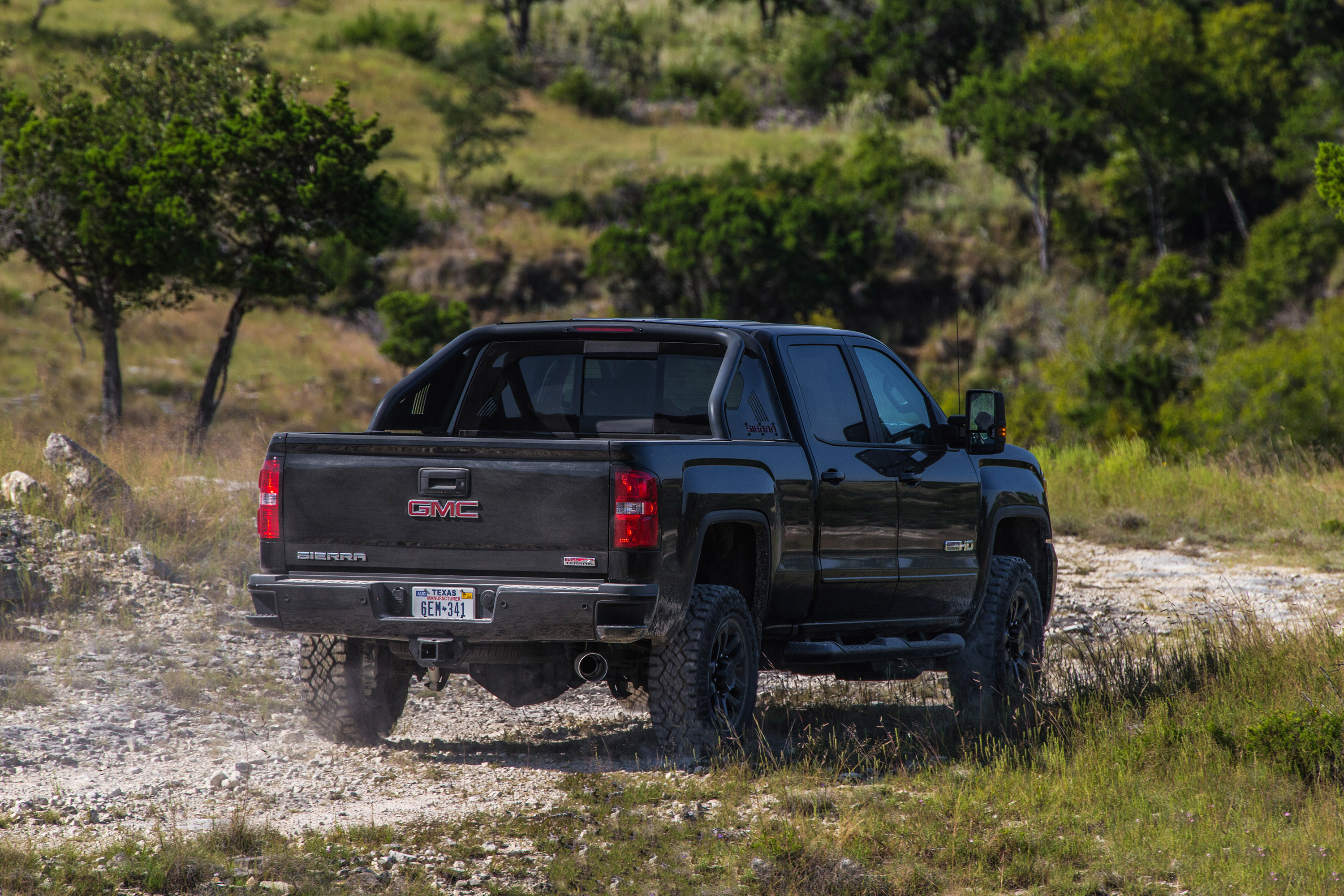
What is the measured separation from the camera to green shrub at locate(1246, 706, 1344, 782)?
5.98 metres

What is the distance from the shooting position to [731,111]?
69.2 m

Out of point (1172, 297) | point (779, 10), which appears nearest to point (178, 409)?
point (1172, 297)

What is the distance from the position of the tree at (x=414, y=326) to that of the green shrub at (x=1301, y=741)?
35.9m

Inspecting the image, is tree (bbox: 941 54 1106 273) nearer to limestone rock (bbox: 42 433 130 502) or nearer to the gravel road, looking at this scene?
the gravel road

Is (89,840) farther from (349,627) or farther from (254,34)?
(254,34)

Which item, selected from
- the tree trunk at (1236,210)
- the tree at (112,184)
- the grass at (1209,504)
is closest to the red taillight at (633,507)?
the grass at (1209,504)

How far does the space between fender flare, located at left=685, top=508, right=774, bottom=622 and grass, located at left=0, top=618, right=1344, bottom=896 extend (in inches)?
28.9

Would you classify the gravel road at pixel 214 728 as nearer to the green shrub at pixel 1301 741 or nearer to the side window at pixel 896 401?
the side window at pixel 896 401

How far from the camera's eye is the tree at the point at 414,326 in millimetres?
41156

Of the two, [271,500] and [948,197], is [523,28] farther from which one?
[271,500]

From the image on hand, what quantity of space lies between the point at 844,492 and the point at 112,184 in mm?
19056

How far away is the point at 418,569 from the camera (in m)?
5.93

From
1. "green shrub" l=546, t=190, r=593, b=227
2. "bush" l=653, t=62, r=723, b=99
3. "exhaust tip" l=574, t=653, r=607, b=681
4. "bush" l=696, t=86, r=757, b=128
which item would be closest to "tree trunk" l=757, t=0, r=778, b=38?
"bush" l=653, t=62, r=723, b=99

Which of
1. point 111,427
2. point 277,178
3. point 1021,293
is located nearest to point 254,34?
point 1021,293
